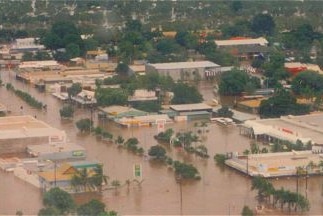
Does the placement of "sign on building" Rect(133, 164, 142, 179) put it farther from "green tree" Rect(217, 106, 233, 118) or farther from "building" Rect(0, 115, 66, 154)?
"green tree" Rect(217, 106, 233, 118)

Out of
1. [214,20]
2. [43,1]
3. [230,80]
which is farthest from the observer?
[43,1]

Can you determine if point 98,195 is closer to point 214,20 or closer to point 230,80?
point 230,80

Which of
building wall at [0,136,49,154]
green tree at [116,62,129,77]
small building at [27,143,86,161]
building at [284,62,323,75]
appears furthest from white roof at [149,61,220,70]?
small building at [27,143,86,161]

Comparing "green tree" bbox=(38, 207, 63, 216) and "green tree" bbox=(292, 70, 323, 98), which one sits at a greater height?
"green tree" bbox=(292, 70, 323, 98)

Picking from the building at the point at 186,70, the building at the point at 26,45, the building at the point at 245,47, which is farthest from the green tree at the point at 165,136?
the building at the point at 26,45

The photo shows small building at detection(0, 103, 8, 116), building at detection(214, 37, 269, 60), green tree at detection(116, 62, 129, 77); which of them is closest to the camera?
small building at detection(0, 103, 8, 116)

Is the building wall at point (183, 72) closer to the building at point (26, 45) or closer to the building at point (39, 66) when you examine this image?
the building at point (39, 66)

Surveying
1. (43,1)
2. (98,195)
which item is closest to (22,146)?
(98,195)

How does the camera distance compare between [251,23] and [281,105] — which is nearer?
[281,105]
